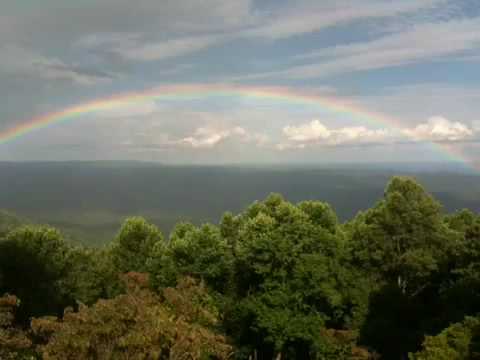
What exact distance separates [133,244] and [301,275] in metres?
21.7

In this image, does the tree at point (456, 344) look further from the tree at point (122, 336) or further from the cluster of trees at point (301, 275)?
the tree at point (122, 336)

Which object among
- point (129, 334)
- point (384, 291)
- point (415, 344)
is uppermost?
point (129, 334)

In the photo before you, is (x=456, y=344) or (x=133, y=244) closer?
(x=456, y=344)

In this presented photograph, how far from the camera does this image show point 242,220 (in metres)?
45.7

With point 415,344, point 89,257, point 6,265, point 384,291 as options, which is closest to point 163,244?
point 89,257

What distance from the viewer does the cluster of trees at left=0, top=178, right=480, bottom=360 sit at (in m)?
30.9

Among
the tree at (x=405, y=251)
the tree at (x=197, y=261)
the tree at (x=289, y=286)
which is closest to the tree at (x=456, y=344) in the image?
the tree at (x=289, y=286)

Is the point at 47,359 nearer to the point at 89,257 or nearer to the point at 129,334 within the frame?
the point at 129,334

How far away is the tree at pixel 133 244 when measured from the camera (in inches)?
1805

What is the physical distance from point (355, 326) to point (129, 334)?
2700 cm

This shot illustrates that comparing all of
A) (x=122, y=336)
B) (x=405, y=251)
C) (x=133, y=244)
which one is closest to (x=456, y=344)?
(x=122, y=336)

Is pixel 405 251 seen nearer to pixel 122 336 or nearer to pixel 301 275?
pixel 301 275

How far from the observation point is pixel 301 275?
104 ft

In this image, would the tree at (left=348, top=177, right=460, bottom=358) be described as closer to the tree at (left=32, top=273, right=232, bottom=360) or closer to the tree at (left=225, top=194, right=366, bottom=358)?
the tree at (left=225, top=194, right=366, bottom=358)
